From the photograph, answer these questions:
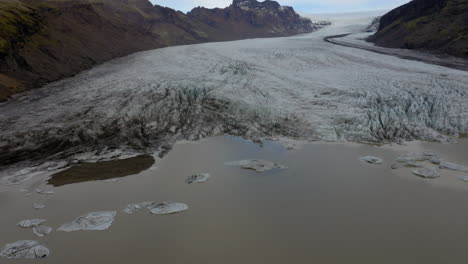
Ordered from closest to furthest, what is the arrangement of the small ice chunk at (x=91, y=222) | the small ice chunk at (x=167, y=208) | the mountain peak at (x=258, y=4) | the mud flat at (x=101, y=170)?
1. the small ice chunk at (x=91, y=222)
2. the small ice chunk at (x=167, y=208)
3. the mud flat at (x=101, y=170)
4. the mountain peak at (x=258, y=4)

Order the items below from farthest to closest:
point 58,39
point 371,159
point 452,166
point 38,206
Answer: point 58,39 < point 371,159 < point 452,166 < point 38,206

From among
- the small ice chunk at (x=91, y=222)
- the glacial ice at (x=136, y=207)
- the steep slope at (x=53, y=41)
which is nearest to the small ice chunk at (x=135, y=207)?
the glacial ice at (x=136, y=207)

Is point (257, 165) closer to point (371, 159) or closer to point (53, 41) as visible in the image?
point (371, 159)

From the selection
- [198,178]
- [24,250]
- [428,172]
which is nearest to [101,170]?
[198,178]

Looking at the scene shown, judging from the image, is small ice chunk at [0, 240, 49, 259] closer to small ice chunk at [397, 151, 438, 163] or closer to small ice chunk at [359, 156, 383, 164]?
small ice chunk at [359, 156, 383, 164]

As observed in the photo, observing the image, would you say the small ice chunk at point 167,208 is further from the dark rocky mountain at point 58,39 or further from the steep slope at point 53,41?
the steep slope at point 53,41

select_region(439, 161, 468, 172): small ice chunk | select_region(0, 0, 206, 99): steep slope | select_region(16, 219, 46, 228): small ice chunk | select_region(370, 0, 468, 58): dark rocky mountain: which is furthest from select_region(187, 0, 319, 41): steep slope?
select_region(16, 219, 46, 228): small ice chunk
